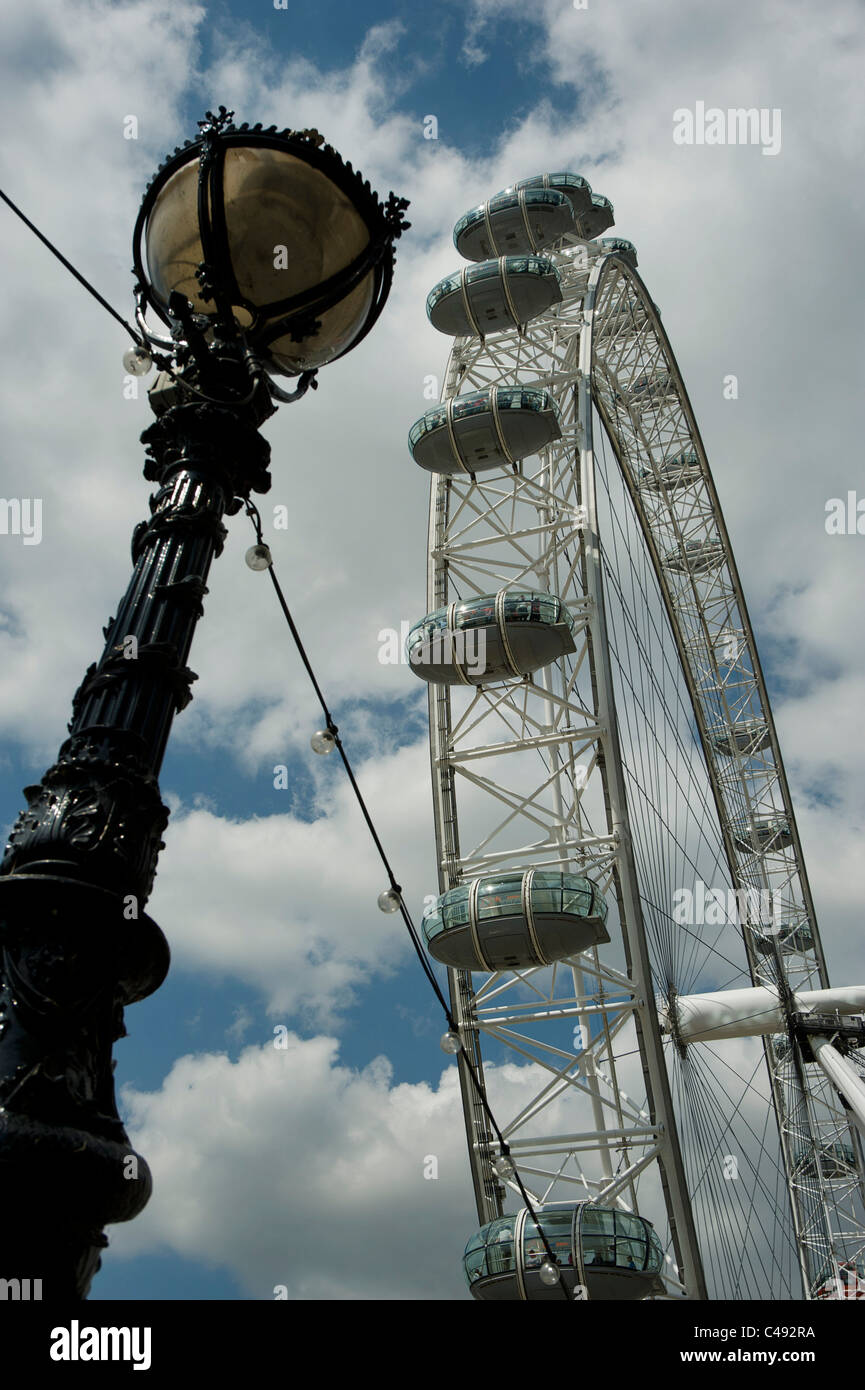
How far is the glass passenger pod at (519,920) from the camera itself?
19031 mm

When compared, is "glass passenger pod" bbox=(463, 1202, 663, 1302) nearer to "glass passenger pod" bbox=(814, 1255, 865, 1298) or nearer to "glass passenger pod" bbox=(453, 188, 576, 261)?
→ "glass passenger pod" bbox=(814, 1255, 865, 1298)

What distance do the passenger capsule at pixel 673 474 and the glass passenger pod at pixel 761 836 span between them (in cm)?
1317

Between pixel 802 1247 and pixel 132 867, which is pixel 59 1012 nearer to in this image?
pixel 132 867

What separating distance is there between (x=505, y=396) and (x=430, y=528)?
402 cm

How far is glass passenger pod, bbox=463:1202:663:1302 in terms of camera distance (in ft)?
52.1

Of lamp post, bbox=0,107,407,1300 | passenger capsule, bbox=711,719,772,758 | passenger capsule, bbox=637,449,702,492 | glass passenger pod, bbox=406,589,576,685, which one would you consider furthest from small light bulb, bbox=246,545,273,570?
passenger capsule, bbox=711,719,772,758

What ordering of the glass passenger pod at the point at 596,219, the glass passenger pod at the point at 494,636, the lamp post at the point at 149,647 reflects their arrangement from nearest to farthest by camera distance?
the lamp post at the point at 149,647 → the glass passenger pod at the point at 494,636 → the glass passenger pod at the point at 596,219

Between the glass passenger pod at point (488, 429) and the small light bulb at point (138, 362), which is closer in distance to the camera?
the small light bulb at point (138, 362)

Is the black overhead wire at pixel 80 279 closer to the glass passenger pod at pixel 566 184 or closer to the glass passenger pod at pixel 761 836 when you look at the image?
the glass passenger pod at pixel 566 184

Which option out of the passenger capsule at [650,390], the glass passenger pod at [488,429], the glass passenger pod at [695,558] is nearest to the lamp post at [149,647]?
the glass passenger pod at [488,429]

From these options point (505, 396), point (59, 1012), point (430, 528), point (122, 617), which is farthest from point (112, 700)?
point (430, 528)

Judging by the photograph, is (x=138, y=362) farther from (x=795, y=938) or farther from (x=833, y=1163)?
(x=795, y=938)

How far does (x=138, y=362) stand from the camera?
3797 mm

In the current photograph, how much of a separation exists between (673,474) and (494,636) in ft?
68.2
